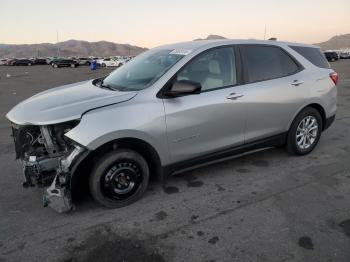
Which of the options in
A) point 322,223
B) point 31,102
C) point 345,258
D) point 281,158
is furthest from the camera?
point 281,158

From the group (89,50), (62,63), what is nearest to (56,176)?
(62,63)

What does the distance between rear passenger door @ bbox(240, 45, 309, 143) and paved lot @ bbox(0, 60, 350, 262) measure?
2.09ft

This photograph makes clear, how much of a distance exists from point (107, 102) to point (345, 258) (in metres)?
2.63

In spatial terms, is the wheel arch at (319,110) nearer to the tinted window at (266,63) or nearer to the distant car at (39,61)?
the tinted window at (266,63)

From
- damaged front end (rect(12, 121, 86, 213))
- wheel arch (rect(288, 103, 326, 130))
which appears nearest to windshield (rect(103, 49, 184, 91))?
damaged front end (rect(12, 121, 86, 213))

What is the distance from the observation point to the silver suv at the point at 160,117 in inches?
135

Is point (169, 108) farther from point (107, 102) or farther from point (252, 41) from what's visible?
point (252, 41)

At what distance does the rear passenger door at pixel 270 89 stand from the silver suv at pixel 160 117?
14 mm

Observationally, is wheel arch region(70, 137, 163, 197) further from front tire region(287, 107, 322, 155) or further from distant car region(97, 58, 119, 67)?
distant car region(97, 58, 119, 67)

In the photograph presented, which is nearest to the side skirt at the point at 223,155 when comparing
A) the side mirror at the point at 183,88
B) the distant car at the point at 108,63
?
the side mirror at the point at 183,88

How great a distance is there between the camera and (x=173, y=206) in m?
3.76

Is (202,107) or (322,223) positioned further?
(202,107)

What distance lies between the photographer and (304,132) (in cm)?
516

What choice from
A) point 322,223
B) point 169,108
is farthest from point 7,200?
point 322,223
